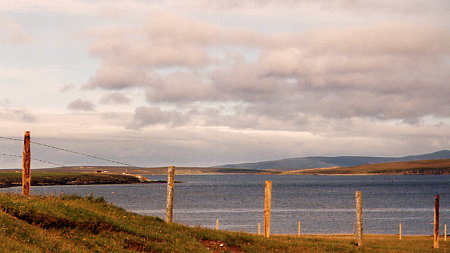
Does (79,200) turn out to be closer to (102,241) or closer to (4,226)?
(102,241)

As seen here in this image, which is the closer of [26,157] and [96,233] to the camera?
[96,233]

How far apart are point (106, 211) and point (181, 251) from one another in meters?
5.89

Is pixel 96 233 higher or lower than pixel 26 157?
lower

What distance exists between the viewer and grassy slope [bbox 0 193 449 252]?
19.2 m

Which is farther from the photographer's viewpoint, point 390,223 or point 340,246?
point 390,223

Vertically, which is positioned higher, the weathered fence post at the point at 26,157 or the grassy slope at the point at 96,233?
the weathered fence post at the point at 26,157

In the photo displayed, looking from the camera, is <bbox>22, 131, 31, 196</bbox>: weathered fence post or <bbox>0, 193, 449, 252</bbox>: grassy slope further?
<bbox>22, 131, 31, 196</bbox>: weathered fence post

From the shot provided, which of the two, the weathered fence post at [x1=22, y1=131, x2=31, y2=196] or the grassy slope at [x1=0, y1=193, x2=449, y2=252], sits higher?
the weathered fence post at [x1=22, y1=131, x2=31, y2=196]

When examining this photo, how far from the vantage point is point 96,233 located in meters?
22.7

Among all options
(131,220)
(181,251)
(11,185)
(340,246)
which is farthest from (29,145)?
(11,185)

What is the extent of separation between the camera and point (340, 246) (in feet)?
95.8

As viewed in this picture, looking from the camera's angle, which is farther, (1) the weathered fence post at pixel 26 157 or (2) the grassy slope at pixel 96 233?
(1) the weathered fence post at pixel 26 157

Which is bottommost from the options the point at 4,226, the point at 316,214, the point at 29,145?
the point at 316,214

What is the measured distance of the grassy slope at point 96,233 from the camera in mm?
19250
